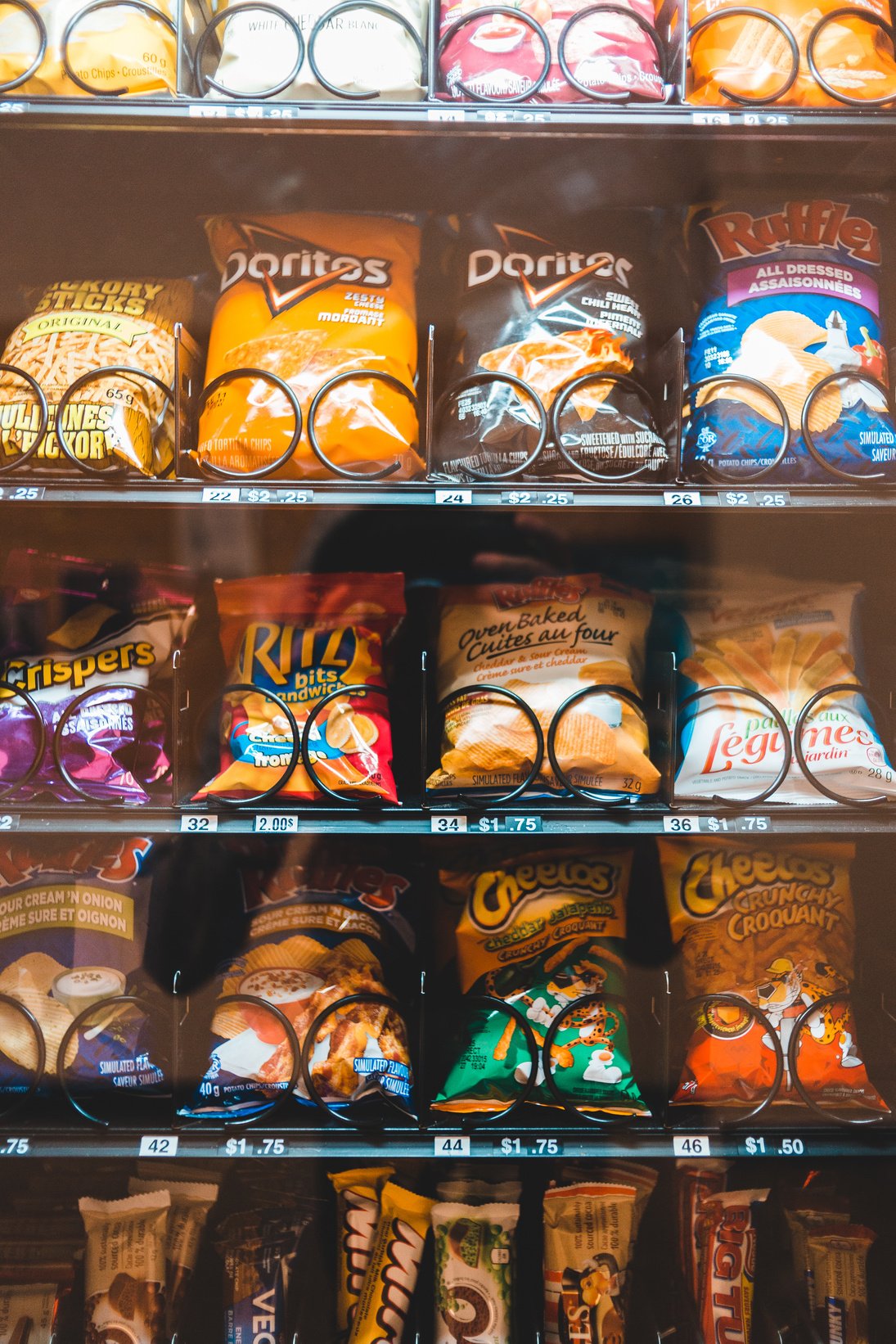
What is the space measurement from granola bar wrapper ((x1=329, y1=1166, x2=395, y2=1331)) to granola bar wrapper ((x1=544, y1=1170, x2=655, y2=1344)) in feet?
0.76

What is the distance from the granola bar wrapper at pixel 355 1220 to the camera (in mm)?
1177

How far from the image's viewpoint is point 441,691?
129cm

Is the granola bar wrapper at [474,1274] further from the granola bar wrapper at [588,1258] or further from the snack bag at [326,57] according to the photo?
the snack bag at [326,57]

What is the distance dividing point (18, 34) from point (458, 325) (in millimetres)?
668

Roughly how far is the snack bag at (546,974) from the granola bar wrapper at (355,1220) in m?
0.16

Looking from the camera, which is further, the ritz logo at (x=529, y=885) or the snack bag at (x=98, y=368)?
the ritz logo at (x=529, y=885)

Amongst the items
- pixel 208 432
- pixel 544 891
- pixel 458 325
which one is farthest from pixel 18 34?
pixel 544 891

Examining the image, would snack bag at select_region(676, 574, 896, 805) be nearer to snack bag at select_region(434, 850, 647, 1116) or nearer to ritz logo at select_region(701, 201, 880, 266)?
snack bag at select_region(434, 850, 647, 1116)

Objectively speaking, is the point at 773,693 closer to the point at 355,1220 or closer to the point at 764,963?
the point at 764,963

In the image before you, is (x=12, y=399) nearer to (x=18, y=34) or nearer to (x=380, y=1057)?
(x=18, y=34)

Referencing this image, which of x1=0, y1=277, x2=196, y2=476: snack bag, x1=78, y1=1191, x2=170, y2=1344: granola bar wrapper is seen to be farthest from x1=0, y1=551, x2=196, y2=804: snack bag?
x1=78, y1=1191, x2=170, y2=1344: granola bar wrapper

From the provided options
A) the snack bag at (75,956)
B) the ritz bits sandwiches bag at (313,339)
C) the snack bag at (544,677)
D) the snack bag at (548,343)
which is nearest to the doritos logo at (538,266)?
the snack bag at (548,343)

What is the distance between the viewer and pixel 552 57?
3.81ft

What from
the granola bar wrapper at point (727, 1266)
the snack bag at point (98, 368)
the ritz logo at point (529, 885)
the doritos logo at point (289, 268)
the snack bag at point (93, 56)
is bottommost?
the granola bar wrapper at point (727, 1266)
